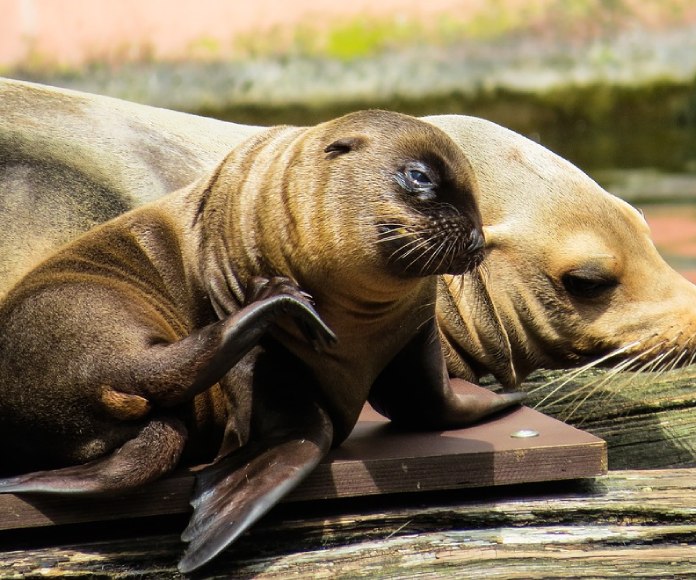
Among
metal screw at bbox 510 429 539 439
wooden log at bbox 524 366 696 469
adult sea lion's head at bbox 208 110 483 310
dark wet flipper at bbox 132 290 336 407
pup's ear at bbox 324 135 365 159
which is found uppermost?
pup's ear at bbox 324 135 365 159

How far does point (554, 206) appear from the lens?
14.3 ft

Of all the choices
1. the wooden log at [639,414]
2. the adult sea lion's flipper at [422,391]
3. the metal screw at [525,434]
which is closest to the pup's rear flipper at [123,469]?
the adult sea lion's flipper at [422,391]

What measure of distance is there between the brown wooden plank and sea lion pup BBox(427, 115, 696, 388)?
2.71ft

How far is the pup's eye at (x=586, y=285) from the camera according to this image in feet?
13.9

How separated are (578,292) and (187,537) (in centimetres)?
187

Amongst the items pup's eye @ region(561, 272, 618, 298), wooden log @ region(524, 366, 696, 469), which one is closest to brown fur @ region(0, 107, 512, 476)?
pup's eye @ region(561, 272, 618, 298)

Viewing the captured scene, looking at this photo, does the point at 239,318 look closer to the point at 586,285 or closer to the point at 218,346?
the point at 218,346

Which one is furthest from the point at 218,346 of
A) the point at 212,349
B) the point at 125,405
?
the point at 125,405

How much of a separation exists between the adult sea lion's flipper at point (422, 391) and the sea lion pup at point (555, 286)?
723mm

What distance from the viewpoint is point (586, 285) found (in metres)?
4.27

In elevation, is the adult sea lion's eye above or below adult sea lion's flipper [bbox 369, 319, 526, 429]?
above

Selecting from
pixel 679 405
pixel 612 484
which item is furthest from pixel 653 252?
pixel 612 484

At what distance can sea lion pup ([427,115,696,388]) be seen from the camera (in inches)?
165

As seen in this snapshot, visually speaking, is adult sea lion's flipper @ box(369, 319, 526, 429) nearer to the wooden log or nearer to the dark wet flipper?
the dark wet flipper
